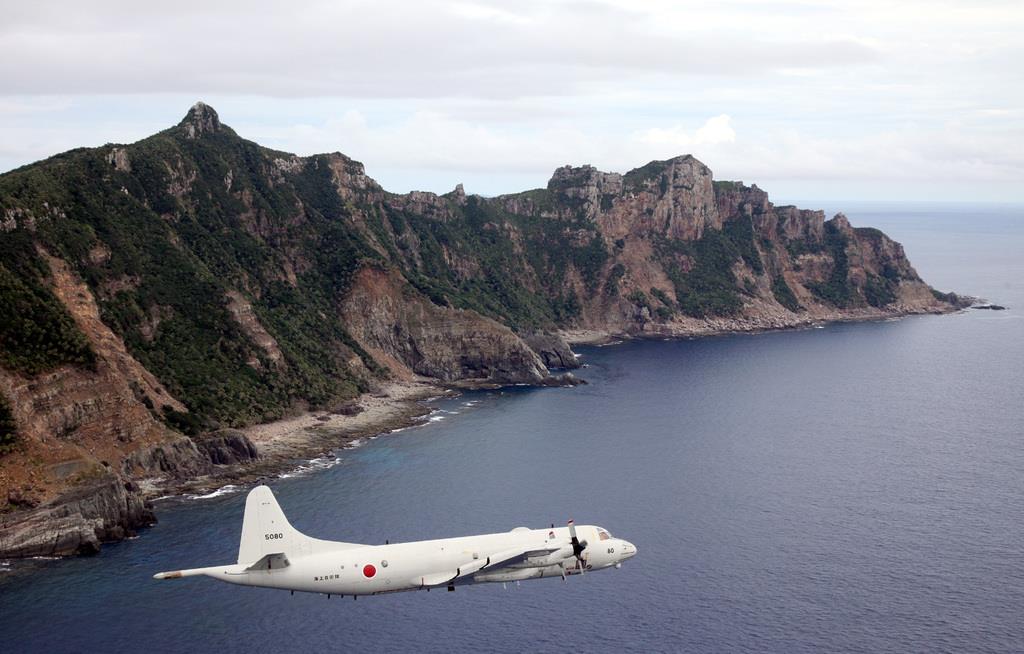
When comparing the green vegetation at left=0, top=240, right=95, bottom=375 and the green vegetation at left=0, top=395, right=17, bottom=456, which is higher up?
the green vegetation at left=0, top=240, right=95, bottom=375

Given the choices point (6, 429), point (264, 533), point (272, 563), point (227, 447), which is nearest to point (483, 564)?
point (272, 563)

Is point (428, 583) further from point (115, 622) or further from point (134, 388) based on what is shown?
point (134, 388)

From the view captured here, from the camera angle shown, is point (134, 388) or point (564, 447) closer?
point (134, 388)

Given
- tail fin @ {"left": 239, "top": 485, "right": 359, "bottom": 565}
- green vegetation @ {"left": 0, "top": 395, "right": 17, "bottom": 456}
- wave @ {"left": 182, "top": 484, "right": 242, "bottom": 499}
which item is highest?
green vegetation @ {"left": 0, "top": 395, "right": 17, "bottom": 456}

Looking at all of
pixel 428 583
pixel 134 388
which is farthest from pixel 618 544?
pixel 134 388

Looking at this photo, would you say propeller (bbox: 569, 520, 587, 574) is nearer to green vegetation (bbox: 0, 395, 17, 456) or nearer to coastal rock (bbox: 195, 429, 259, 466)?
green vegetation (bbox: 0, 395, 17, 456)

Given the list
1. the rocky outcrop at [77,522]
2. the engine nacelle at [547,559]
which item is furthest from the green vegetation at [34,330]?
the engine nacelle at [547,559]

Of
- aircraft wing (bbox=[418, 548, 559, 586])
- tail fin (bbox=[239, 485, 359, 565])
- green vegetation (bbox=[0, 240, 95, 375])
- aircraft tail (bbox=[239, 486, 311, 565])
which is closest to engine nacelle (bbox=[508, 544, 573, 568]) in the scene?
aircraft wing (bbox=[418, 548, 559, 586])
